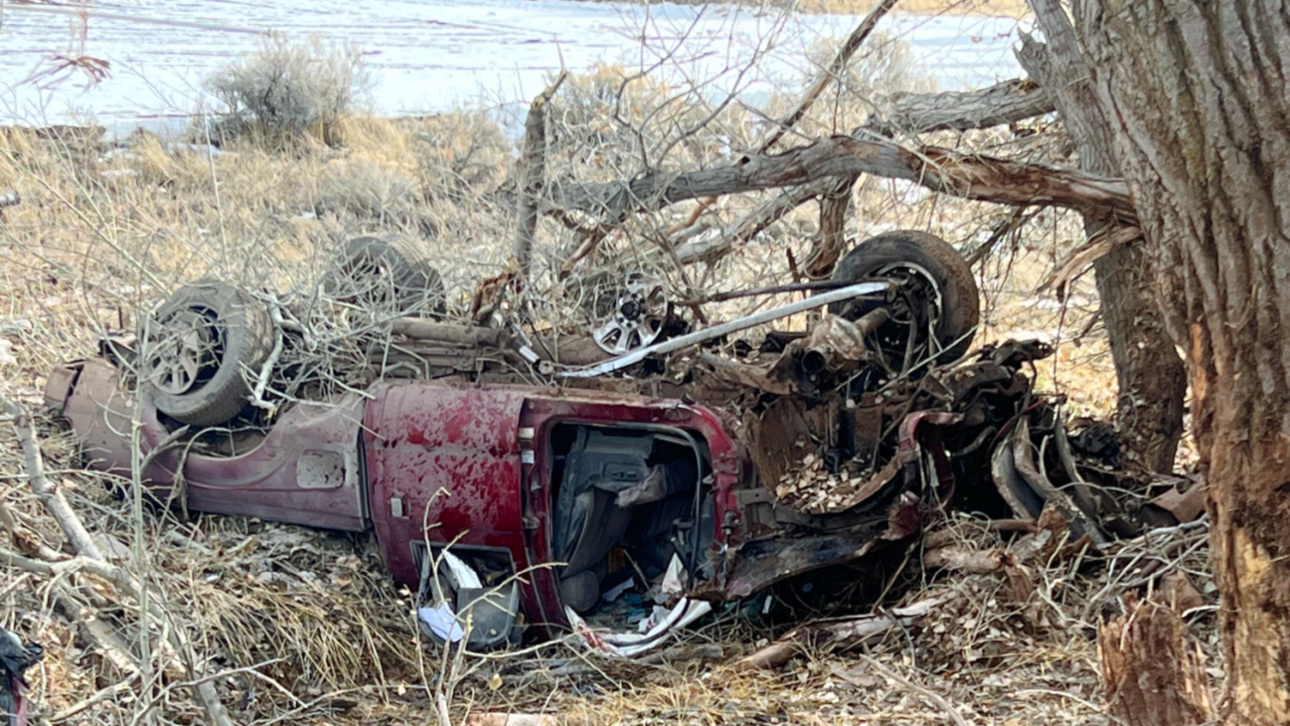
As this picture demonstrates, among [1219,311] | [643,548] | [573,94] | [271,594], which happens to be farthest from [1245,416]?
[573,94]

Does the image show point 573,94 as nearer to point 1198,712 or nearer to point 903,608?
point 903,608

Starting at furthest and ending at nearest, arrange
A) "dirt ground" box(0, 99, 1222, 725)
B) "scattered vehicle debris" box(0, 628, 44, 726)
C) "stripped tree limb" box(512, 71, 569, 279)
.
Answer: "stripped tree limb" box(512, 71, 569, 279) → "dirt ground" box(0, 99, 1222, 725) → "scattered vehicle debris" box(0, 628, 44, 726)

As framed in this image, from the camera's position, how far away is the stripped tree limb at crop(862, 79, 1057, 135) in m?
6.23

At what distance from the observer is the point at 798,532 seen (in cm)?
479

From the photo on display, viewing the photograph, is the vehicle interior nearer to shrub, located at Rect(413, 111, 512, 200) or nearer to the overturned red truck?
the overturned red truck

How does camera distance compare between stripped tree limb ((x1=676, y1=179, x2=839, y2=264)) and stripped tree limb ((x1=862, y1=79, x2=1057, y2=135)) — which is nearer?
stripped tree limb ((x1=862, y1=79, x2=1057, y2=135))

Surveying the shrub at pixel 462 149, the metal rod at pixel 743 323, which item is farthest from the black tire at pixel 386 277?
the shrub at pixel 462 149

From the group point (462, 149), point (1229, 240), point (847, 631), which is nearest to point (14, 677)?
point (847, 631)

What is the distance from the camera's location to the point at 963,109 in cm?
637

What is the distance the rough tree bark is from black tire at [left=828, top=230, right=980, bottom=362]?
1.02 metres

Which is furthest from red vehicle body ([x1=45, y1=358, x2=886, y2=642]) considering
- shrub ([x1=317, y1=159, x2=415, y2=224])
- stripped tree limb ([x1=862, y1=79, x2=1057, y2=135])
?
shrub ([x1=317, y1=159, x2=415, y2=224])

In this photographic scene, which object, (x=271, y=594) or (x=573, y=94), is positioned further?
(x=573, y=94)

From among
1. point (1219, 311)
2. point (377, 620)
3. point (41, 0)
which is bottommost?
point (377, 620)

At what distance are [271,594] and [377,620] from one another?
0.52m
